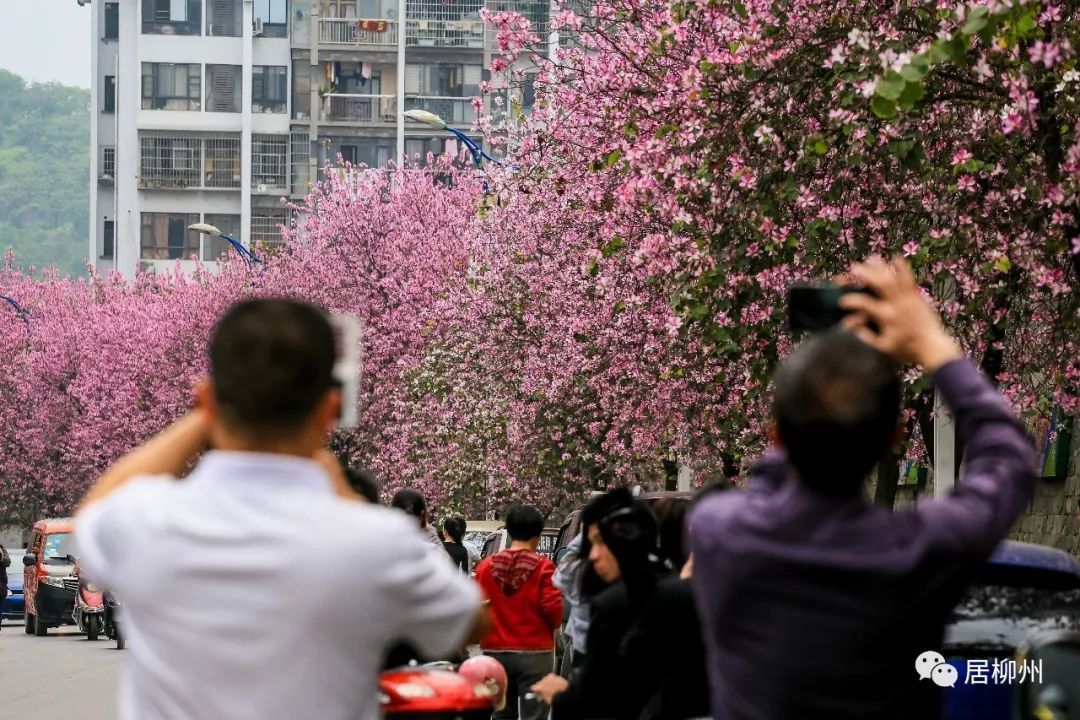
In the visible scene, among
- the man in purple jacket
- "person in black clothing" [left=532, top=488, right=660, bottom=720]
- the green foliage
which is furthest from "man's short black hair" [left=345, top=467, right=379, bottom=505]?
the green foliage

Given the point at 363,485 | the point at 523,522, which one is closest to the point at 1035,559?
the point at 363,485

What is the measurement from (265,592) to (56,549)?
128 ft

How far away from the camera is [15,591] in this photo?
46906mm

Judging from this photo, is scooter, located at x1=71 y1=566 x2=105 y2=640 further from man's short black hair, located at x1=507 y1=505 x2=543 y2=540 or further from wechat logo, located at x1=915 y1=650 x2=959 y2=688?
wechat logo, located at x1=915 y1=650 x2=959 y2=688

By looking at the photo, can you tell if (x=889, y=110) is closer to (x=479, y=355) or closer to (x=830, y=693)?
(x=830, y=693)

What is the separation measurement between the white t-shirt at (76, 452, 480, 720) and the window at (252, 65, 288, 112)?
8170cm

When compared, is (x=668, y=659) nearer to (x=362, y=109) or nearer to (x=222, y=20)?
(x=362, y=109)

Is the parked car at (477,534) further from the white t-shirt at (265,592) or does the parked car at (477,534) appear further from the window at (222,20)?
the window at (222,20)

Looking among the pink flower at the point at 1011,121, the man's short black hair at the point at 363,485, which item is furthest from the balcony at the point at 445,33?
the man's short black hair at the point at 363,485

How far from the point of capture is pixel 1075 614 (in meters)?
7.52

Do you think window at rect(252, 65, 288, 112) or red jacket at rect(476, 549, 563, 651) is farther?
window at rect(252, 65, 288, 112)

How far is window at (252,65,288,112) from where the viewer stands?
8456 centimetres

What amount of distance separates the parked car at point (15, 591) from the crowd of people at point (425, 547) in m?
43.0

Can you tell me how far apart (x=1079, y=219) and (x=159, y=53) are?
72324mm
